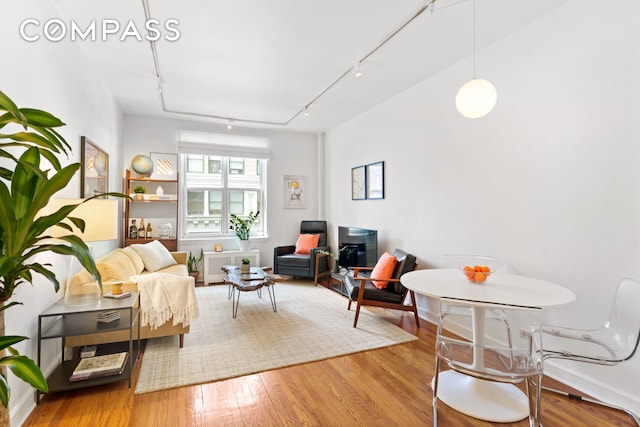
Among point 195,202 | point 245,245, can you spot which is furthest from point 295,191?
point 195,202

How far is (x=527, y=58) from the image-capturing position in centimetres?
269

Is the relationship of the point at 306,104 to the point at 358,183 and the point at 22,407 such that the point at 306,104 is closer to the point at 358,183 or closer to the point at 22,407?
the point at 358,183

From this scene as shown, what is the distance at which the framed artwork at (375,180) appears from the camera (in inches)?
181

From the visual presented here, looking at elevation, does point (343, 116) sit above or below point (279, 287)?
above

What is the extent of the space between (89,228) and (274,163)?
13.7 ft

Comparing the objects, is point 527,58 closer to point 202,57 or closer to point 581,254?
point 581,254

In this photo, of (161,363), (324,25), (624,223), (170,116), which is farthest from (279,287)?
(624,223)

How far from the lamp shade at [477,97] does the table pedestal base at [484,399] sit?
192 cm

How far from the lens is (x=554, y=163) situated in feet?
8.18

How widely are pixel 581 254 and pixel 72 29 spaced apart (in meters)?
4.43

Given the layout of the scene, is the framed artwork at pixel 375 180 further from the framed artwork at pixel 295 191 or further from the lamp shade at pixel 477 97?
the lamp shade at pixel 477 97

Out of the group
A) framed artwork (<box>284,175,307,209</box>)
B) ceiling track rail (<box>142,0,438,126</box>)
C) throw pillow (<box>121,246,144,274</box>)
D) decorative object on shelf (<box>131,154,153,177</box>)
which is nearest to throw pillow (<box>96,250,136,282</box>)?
throw pillow (<box>121,246,144,274</box>)

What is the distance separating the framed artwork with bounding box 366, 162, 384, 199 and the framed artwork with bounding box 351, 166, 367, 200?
0.37ft

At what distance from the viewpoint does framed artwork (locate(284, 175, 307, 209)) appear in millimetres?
6289
